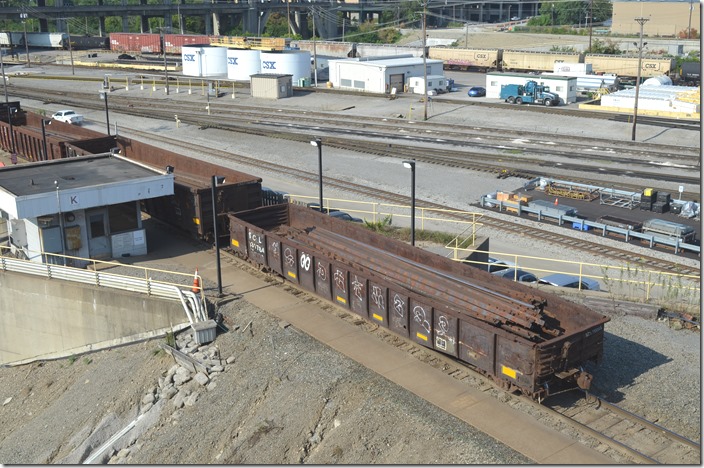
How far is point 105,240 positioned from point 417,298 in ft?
47.6

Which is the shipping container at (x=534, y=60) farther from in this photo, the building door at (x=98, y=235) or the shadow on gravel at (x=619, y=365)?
the shadow on gravel at (x=619, y=365)

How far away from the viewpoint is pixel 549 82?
71250 millimetres

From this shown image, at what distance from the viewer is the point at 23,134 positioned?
149ft

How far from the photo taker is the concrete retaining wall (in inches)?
1001

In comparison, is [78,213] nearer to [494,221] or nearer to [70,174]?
[70,174]

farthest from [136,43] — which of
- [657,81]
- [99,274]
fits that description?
[99,274]

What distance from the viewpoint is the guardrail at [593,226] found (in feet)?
106

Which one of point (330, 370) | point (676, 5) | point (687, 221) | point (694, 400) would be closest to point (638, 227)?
point (687, 221)

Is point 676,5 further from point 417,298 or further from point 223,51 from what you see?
point 417,298

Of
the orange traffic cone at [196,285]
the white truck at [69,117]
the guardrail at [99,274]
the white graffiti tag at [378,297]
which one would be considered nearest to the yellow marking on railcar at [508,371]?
the white graffiti tag at [378,297]

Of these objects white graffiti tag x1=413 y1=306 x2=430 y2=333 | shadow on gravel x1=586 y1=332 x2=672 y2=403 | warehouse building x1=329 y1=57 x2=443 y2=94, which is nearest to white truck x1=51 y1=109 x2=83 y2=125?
warehouse building x1=329 y1=57 x2=443 y2=94

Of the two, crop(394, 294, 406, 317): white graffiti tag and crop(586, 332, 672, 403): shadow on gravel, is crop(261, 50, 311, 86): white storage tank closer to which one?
crop(394, 294, 406, 317): white graffiti tag

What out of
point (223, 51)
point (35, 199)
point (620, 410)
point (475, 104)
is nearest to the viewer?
point (620, 410)

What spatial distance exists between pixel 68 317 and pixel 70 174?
7.25 m
